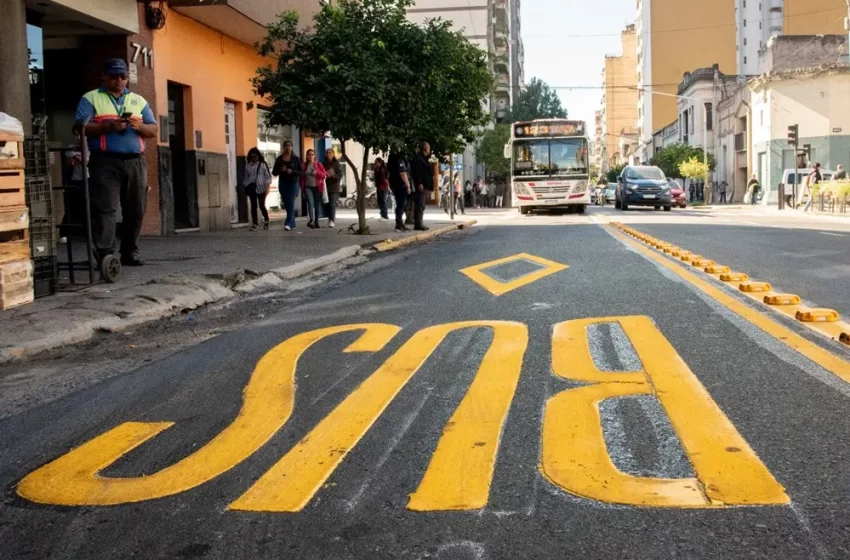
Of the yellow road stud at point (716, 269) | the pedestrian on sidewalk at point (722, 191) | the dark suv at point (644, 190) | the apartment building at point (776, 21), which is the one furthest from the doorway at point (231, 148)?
the apartment building at point (776, 21)

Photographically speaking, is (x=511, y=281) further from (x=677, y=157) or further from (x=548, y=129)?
(x=677, y=157)

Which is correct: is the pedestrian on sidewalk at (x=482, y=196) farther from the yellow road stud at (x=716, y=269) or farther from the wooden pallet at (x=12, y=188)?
the wooden pallet at (x=12, y=188)

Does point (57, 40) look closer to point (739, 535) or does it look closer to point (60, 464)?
point (60, 464)

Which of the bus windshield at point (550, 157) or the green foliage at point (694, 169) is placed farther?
the green foliage at point (694, 169)

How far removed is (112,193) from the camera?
8734 millimetres

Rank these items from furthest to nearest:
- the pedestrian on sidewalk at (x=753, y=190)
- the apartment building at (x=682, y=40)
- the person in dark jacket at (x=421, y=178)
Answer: the apartment building at (x=682, y=40) < the pedestrian on sidewalk at (x=753, y=190) < the person in dark jacket at (x=421, y=178)

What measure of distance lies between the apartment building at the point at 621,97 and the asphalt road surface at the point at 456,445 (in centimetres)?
14499

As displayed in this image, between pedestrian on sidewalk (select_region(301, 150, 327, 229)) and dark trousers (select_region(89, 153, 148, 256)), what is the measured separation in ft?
33.7

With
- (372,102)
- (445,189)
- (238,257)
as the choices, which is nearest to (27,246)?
(238,257)

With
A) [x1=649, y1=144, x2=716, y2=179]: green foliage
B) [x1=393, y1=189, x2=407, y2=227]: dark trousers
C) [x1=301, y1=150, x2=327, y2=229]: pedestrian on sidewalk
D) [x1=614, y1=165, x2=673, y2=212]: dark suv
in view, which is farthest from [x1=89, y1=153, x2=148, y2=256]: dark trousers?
[x1=649, y1=144, x2=716, y2=179]: green foliage

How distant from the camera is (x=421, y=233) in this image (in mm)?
17438

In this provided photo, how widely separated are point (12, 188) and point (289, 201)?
11815mm

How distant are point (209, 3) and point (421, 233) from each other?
5749 millimetres

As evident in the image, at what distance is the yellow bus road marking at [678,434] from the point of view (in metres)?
2.69
